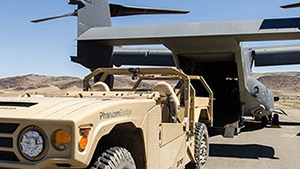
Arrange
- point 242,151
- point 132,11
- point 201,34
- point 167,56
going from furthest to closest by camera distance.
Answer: point 167,56, point 132,11, point 242,151, point 201,34

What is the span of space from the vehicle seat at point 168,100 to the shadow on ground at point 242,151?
359 cm

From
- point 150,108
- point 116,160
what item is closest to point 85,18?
point 150,108

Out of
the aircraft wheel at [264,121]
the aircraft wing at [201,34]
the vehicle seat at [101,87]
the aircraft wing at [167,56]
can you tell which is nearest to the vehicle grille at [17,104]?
the vehicle seat at [101,87]

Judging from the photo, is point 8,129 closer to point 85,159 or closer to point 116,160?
point 85,159

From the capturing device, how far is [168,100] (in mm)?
4703

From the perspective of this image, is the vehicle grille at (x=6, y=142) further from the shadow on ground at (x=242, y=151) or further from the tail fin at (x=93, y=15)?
the tail fin at (x=93, y=15)

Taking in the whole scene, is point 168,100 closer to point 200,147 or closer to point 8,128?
point 200,147

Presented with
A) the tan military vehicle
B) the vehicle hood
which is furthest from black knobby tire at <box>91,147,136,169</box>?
the vehicle hood

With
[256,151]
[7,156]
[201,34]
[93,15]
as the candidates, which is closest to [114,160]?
[7,156]

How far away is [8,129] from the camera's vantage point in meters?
2.53

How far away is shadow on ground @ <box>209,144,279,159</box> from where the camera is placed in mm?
7950

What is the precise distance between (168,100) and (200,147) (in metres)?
1.53

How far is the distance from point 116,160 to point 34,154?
26.8 inches

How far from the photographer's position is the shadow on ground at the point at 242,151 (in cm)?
795
